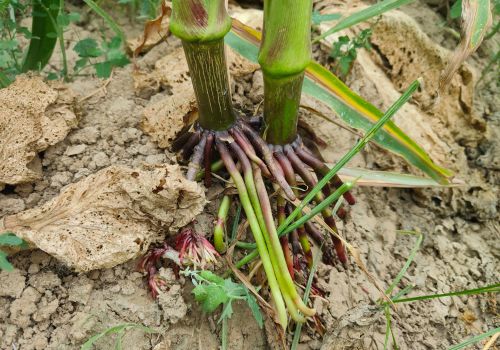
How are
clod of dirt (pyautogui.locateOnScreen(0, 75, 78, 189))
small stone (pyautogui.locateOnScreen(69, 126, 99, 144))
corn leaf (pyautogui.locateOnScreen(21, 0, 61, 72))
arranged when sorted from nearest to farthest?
clod of dirt (pyautogui.locateOnScreen(0, 75, 78, 189))
small stone (pyautogui.locateOnScreen(69, 126, 99, 144))
corn leaf (pyautogui.locateOnScreen(21, 0, 61, 72))

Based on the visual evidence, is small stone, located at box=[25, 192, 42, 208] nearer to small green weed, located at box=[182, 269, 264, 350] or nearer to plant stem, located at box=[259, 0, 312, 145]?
small green weed, located at box=[182, 269, 264, 350]

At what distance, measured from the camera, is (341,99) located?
4.45 feet

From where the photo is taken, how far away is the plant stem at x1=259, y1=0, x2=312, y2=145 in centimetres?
96

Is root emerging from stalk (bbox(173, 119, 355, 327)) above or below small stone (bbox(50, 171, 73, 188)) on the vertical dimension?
above

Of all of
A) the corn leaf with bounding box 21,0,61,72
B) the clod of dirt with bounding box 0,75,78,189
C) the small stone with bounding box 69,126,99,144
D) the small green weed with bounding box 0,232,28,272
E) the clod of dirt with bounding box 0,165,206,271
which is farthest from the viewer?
the corn leaf with bounding box 21,0,61,72

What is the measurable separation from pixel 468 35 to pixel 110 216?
814mm

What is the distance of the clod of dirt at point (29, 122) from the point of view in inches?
46.1

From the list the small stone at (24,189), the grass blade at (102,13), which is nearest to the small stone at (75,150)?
the small stone at (24,189)

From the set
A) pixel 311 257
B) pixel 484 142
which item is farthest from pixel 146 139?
pixel 484 142

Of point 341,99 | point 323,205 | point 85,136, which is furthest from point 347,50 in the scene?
point 85,136

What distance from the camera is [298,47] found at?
1.00 m

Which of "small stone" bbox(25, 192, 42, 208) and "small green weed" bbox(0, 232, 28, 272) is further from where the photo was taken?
"small stone" bbox(25, 192, 42, 208)

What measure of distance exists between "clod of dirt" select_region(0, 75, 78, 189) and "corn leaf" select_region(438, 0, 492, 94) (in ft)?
2.91

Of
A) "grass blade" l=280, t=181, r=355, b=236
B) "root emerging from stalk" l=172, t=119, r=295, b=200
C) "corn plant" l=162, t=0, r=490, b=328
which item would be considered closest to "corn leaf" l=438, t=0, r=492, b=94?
"corn plant" l=162, t=0, r=490, b=328
